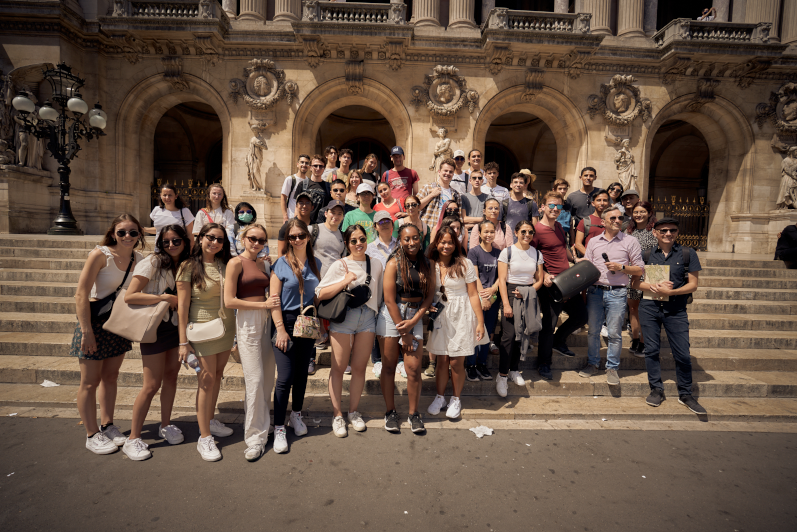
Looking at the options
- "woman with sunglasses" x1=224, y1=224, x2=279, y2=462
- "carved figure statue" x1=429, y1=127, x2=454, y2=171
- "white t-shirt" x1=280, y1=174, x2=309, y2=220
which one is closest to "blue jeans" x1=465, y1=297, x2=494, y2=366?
"woman with sunglasses" x1=224, y1=224, x2=279, y2=462

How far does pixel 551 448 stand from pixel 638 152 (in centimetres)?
1347

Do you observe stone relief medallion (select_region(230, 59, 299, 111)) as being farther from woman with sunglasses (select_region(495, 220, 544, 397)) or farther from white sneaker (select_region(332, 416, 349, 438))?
white sneaker (select_region(332, 416, 349, 438))

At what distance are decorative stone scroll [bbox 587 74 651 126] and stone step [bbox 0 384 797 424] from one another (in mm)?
11273

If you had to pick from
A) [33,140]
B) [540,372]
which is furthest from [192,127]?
[540,372]

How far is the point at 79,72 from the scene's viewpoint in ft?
41.0

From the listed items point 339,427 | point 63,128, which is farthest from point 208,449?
point 63,128

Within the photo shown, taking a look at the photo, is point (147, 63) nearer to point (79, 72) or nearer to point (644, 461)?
point (79, 72)

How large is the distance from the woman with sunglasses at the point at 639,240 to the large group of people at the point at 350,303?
0.08ft

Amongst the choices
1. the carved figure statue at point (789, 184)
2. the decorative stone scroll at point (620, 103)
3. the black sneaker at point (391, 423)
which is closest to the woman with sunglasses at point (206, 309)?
the black sneaker at point (391, 423)

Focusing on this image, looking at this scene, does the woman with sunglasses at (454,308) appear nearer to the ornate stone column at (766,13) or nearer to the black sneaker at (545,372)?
the black sneaker at (545,372)

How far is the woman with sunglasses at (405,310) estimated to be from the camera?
3.72 m

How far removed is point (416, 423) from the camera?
387 cm

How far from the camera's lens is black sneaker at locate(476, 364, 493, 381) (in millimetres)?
4863

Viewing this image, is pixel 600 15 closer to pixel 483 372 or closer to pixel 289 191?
pixel 289 191
